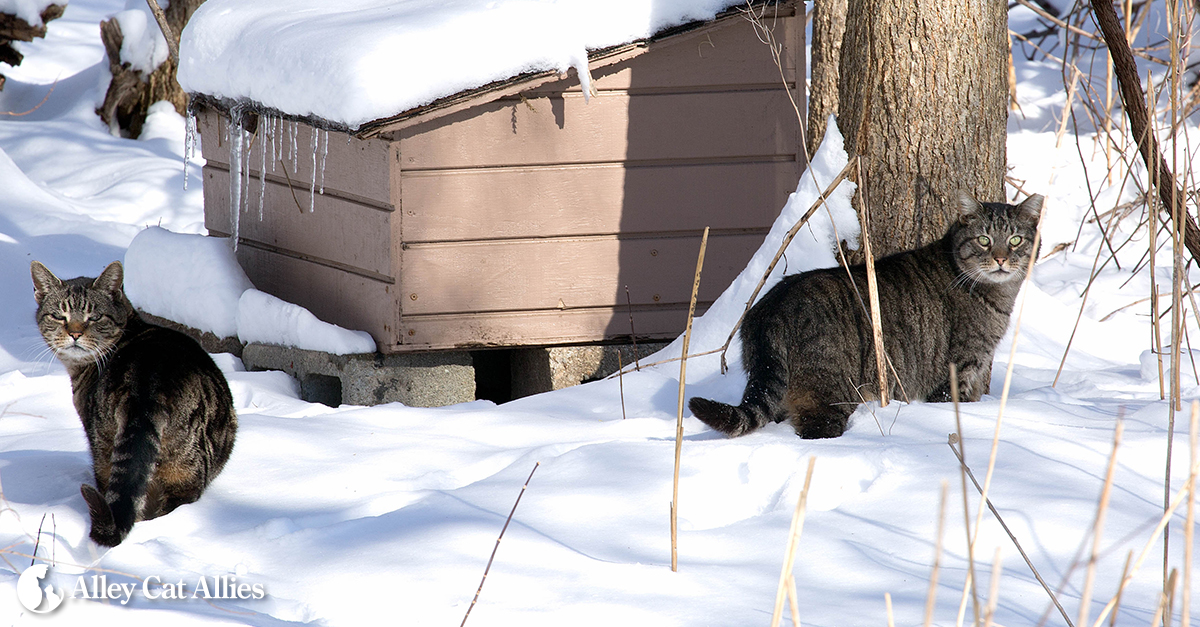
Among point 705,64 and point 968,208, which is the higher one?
point 705,64

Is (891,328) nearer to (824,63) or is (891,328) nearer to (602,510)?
(602,510)

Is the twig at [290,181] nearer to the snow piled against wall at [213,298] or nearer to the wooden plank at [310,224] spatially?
the wooden plank at [310,224]

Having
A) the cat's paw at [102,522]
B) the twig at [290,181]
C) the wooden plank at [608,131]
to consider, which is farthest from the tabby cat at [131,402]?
the twig at [290,181]

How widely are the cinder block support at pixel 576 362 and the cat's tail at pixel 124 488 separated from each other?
7.26 feet

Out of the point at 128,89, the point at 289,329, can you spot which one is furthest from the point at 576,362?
the point at 128,89

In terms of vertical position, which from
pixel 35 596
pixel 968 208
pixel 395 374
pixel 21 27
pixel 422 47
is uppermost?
pixel 21 27

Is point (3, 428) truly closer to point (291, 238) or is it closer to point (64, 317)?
point (64, 317)

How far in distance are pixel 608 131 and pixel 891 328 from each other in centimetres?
165

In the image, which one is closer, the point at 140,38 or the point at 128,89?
the point at 140,38

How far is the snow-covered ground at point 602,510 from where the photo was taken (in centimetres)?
219

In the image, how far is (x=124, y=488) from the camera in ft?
8.87

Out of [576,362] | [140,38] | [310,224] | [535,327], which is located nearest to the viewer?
[535,327]

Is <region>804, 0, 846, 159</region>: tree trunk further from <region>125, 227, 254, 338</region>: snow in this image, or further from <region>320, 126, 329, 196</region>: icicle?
<region>125, 227, 254, 338</region>: snow

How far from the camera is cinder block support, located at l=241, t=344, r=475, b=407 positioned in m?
4.64
